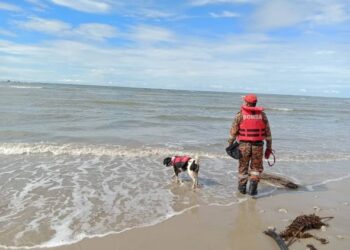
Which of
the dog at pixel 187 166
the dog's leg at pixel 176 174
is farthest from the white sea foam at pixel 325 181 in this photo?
the dog's leg at pixel 176 174

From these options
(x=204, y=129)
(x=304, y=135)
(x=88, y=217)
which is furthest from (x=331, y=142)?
(x=88, y=217)

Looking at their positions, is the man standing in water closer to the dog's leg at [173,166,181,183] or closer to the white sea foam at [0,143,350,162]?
the dog's leg at [173,166,181,183]

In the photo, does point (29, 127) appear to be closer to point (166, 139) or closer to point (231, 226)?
point (166, 139)

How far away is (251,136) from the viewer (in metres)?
7.30

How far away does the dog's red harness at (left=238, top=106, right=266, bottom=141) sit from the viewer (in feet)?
23.9

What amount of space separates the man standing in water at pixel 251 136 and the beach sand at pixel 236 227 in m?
0.56

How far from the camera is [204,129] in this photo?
18547mm

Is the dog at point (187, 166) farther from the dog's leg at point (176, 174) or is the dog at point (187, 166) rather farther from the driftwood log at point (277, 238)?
the driftwood log at point (277, 238)

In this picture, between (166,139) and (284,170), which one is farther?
(166,139)

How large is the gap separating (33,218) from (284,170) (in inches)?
259

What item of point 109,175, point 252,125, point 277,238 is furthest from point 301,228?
point 109,175

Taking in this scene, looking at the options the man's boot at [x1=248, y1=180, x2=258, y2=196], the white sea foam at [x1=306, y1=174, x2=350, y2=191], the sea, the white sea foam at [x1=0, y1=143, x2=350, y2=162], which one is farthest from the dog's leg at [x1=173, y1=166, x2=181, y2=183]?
the white sea foam at [x1=0, y1=143, x2=350, y2=162]

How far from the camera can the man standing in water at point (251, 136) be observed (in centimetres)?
729

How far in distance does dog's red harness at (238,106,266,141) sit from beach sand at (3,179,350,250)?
3.82 feet
